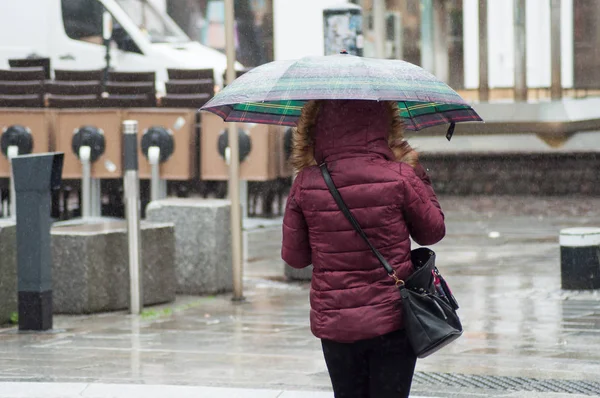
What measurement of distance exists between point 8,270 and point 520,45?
1269 centimetres

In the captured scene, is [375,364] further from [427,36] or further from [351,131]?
[427,36]

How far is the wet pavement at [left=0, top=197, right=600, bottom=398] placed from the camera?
7.33 m

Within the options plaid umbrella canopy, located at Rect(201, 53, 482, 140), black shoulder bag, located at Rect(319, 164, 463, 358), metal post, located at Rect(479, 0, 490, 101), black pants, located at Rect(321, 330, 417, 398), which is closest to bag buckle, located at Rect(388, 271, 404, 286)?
black shoulder bag, located at Rect(319, 164, 463, 358)

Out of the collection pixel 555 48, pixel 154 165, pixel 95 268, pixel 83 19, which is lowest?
pixel 95 268

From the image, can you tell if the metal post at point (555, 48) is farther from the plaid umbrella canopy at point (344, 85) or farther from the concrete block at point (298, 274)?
the plaid umbrella canopy at point (344, 85)

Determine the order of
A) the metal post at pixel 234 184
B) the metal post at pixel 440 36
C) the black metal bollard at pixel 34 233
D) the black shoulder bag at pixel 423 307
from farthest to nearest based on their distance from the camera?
1. the metal post at pixel 440 36
2. the metal post at pixel 234 184
3. the black metal bollard at pixel 34 233
4. the black shoulder bag at pixel 423 307

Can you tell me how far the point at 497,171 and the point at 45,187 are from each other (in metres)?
12.6

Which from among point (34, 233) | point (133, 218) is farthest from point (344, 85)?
point (133, 218)

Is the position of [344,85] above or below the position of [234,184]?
above

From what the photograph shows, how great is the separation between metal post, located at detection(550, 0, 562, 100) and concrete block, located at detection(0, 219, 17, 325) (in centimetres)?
1240

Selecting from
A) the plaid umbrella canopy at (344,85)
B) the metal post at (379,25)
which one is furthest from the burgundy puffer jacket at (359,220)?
the metal post at (379,25)

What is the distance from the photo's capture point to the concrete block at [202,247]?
11.2 metres

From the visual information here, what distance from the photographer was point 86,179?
15.8 m

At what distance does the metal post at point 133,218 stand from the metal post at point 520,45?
449 inches
